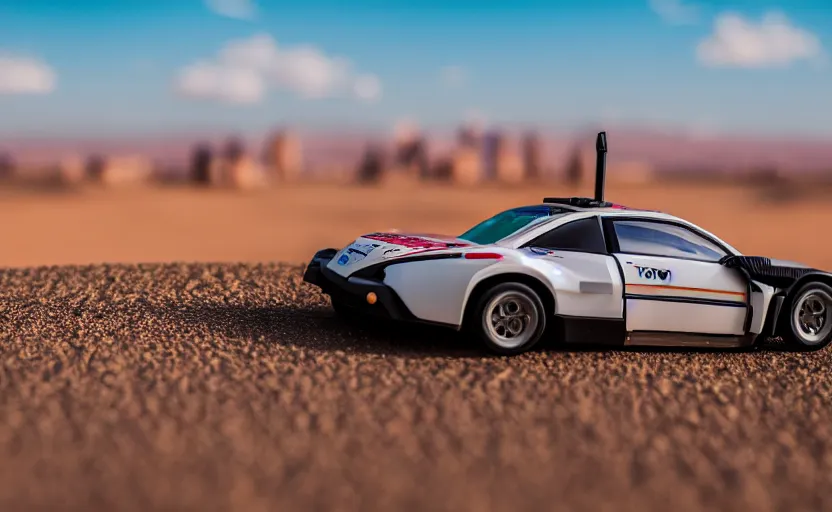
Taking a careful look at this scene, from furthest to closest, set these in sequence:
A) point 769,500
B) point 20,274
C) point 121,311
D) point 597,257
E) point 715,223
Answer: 1. point 715,223
2. point 20,274
3. point 121,311
4. point 597,257
5. point 769,500

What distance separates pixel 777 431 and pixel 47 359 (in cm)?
535

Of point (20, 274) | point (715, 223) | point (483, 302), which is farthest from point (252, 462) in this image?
point (715, 223)

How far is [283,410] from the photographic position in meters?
5.14

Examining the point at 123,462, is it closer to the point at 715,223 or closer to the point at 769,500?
the point at 769,500

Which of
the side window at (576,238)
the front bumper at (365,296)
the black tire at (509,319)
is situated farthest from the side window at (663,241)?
the front bumper at (365,296)

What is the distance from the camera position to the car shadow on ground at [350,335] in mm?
6867

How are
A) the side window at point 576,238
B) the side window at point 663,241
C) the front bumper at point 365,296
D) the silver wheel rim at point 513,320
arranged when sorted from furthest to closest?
the side window at point 663,241
the side window at point 576,238
the silver wheel rim at point 513,320
the front bumper at point 365,296

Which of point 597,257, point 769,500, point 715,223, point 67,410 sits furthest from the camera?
point 715,223

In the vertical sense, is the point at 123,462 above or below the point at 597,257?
below

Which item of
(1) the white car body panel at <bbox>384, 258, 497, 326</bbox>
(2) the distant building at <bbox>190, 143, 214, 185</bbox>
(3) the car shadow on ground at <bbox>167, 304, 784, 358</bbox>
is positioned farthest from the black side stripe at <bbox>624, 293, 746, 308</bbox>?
(2) the distant building at <bbox>190, 143, 214, 185</bbox>

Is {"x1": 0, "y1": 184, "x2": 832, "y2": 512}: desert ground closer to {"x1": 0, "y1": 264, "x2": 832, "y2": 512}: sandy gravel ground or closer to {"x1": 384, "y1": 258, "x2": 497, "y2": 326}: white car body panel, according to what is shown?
{"x1": 0, "y1": 264, "x2": 832, "y2": 512}: sandy gravel ground

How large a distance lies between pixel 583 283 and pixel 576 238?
0.44 m

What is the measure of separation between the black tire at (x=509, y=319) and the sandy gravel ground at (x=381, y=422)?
0.69 ft

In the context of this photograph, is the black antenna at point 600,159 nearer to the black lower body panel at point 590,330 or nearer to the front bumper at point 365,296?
the black lower body panel at point 590,330
